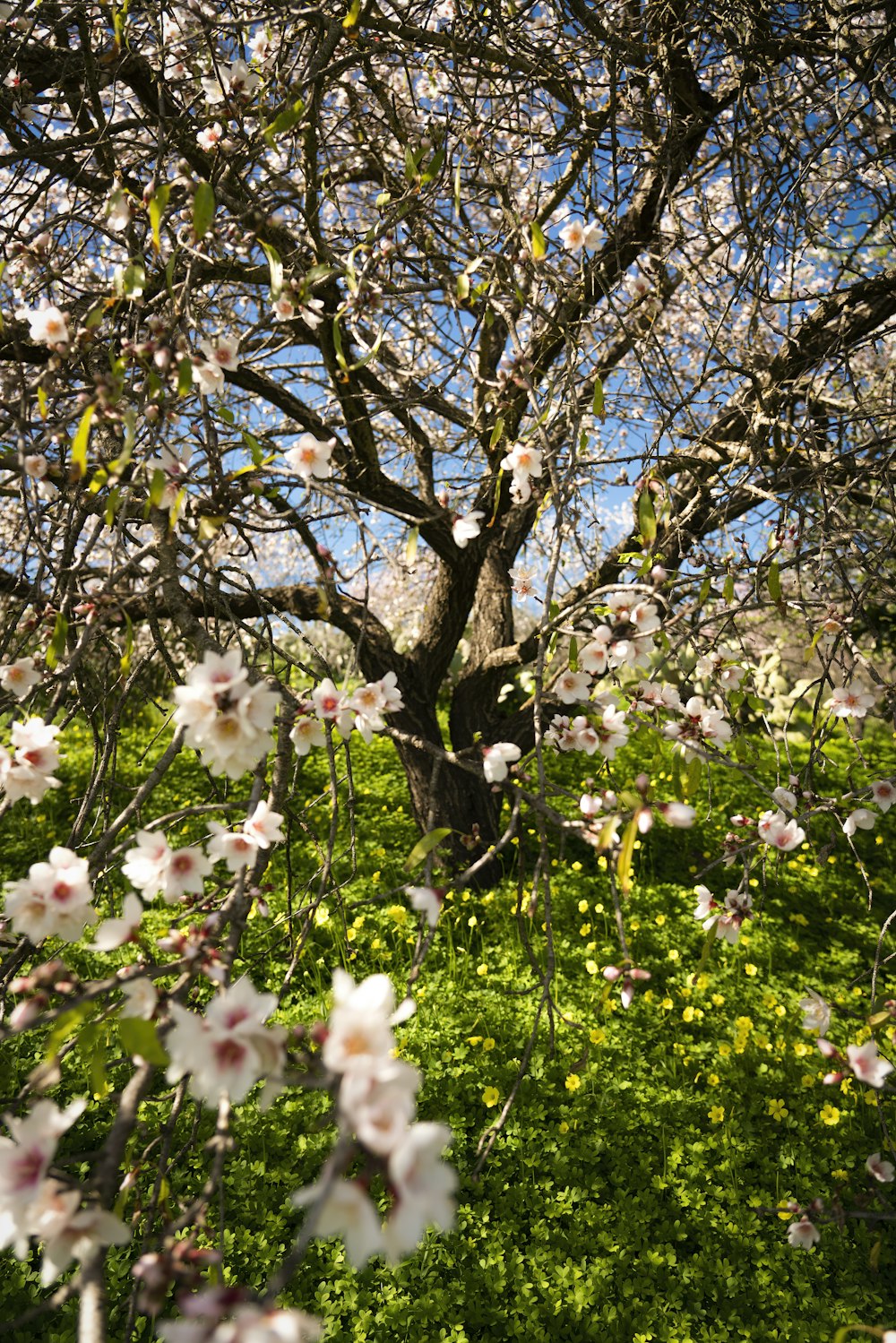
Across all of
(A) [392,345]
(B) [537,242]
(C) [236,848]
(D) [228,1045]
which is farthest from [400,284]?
(D) [228,1045]

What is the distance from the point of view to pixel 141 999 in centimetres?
100

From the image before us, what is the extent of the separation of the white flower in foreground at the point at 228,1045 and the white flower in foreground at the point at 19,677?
92 cm

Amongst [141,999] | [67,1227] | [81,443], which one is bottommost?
[67,1227]

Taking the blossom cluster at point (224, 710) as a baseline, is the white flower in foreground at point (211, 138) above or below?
above

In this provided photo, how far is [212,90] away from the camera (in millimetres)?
1929

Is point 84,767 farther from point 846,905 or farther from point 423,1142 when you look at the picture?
point 423,1142

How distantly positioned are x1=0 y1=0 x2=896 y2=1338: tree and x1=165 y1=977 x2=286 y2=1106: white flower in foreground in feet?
0.74

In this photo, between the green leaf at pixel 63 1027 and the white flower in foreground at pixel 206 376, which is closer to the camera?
the green leaf at pixel 63 1027

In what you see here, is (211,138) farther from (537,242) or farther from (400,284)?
(400,284)

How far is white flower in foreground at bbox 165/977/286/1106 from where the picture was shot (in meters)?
0.79

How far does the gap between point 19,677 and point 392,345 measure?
300 cm

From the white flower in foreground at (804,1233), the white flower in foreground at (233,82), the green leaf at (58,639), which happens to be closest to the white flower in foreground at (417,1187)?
the green leaf at (58,639)

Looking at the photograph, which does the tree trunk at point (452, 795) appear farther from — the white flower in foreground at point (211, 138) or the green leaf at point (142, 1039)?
the green leaf at point (142, 1039)

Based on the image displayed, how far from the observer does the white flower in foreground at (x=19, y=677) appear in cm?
152
